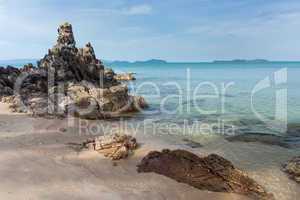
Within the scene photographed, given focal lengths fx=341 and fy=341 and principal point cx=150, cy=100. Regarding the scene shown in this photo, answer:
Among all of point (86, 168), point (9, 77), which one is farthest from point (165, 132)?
point (9, 77)

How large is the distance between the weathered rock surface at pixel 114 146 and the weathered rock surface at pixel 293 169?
4857 millimetres

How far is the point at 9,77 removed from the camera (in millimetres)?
27328

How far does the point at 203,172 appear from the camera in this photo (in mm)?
8891

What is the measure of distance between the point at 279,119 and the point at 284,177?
31.5ft

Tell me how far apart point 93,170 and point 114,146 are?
1.68 metres

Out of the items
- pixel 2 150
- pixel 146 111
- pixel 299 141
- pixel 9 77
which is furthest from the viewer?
pixel 9 77

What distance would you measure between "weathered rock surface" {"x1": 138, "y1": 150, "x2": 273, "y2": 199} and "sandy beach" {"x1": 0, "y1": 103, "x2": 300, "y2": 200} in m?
0.24

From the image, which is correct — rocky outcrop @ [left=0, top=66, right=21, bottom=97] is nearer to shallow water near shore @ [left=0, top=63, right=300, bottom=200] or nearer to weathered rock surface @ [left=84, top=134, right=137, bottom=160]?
shallow water near shore @ [left=0, top=63, right=300, bottom=200]

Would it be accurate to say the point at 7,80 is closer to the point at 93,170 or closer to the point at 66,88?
the point at 66,88

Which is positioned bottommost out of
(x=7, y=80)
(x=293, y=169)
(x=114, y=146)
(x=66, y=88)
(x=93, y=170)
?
(x=293, y=169)

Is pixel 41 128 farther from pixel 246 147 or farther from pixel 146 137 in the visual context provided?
pixel 246 147

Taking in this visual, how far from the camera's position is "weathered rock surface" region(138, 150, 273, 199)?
8430 millimetres

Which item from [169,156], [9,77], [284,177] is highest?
[9,77]

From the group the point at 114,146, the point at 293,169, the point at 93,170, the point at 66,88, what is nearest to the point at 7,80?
the point at 66,88
